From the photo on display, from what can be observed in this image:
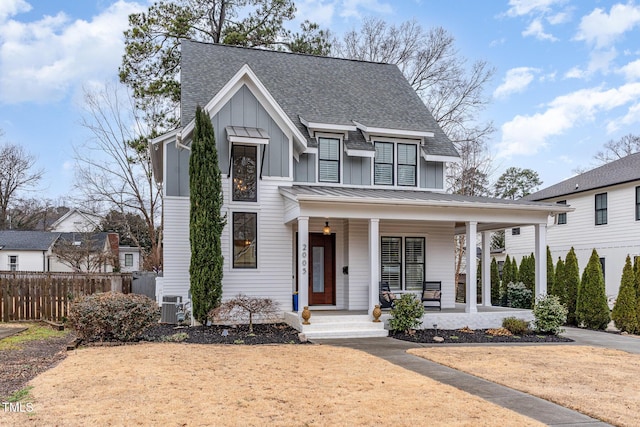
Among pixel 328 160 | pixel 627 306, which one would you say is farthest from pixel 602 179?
pixel 328 160

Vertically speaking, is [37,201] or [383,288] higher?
[37,201]

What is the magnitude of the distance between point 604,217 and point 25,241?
112 feet

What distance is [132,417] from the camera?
17.7ft

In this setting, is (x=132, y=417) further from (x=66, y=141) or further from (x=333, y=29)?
(x=333, y=29)

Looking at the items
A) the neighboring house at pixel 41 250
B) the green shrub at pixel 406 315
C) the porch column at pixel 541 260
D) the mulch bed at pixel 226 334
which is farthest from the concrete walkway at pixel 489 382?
the neighboring house at pixel 41 250

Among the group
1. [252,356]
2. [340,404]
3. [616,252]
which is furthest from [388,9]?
[340,404]

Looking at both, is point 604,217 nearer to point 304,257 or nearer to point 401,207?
point 401,207

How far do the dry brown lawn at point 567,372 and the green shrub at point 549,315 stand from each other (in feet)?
5.41

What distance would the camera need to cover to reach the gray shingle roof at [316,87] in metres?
16.1

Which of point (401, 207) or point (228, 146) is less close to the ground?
point (228, 146)

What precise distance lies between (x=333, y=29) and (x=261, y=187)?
1736 centimetres

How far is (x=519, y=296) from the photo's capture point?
18938 mm

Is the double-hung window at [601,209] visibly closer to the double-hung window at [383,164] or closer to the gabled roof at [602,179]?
the gabled roof at [602,179]

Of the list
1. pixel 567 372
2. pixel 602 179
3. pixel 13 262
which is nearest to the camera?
pixel 567 372
